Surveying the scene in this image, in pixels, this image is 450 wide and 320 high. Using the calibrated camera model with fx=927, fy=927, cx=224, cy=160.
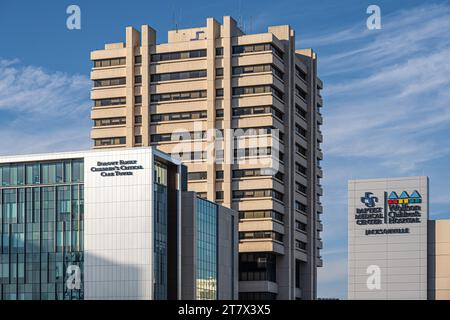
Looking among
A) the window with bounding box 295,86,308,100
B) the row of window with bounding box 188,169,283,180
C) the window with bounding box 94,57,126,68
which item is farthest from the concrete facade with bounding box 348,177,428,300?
the window with bounding box 94,57,126,68

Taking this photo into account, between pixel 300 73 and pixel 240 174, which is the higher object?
pixel 300 73

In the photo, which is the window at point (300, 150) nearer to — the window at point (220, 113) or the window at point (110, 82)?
the window at point (220, 113)

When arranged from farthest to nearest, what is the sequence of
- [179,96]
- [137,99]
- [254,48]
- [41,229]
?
1. [137,99]
2. [179,96]
3. [254,48]
4. [41,229]

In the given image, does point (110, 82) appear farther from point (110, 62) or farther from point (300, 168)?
point (300, 168)

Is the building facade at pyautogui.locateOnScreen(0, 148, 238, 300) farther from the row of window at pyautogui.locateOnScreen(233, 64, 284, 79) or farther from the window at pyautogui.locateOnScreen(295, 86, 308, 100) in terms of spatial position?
the window at pyautogui.locateOnScreen(295, 86, 308, 100)

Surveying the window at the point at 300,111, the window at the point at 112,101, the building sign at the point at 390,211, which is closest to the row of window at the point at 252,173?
the building sign at the point at 390,211

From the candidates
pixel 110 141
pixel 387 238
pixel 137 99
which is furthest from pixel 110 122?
pixel 387 238

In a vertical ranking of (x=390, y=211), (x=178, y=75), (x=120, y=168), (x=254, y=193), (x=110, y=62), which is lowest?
(x=390, y=211)

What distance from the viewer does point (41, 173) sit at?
115 metres

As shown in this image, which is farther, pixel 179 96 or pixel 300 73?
pixel 300 73

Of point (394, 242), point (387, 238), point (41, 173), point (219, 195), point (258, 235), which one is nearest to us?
point (41, 173)

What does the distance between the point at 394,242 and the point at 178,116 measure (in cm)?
4459
